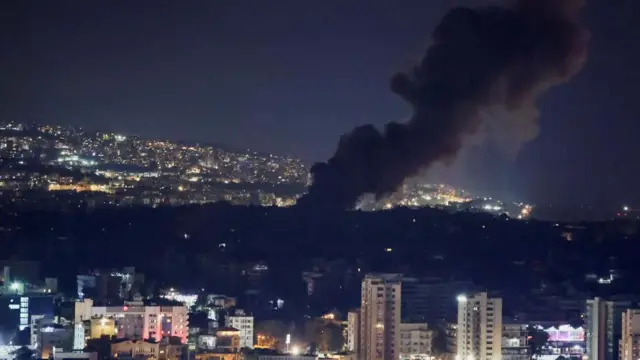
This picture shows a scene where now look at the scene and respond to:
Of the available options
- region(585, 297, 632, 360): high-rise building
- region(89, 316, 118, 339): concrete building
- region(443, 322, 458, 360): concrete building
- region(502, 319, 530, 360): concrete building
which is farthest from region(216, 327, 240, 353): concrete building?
region(585, 297, 632, 360): high-rise building

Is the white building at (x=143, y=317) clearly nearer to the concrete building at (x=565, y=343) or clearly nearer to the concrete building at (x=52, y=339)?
the concrete building at (x=52, y=339)

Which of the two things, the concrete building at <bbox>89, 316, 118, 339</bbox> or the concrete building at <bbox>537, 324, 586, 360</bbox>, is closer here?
the concrete building at <bbox>89, 316, 118, 339</bbox>

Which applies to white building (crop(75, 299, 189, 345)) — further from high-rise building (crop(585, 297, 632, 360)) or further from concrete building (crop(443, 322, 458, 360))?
high-rise building (crop(585, 297, 632, 360))

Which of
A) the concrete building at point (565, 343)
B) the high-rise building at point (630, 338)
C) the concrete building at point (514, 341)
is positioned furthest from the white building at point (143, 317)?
the high-rise building at point (630, 338)

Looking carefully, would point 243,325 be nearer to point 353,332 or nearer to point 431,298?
point 353,332

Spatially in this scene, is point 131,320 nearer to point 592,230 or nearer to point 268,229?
point 268,229

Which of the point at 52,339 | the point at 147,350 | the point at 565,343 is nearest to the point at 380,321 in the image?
the point at 565,343
